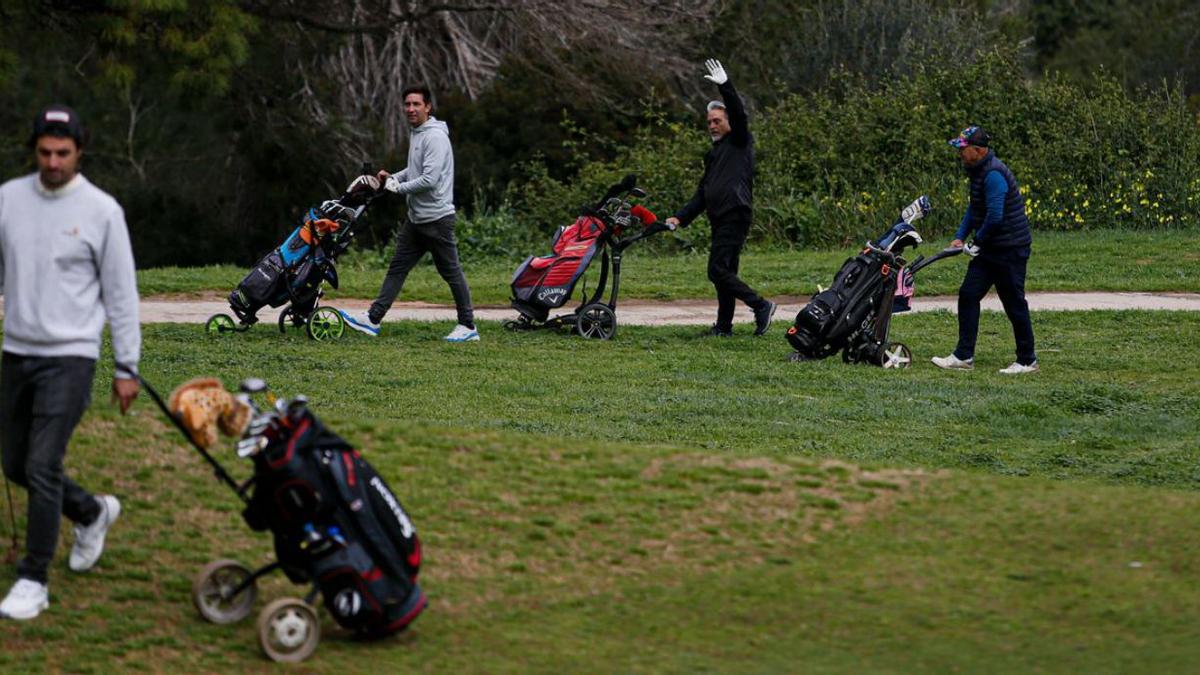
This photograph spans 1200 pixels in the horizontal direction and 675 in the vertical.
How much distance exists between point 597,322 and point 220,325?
2.90 m

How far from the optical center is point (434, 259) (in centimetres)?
1333

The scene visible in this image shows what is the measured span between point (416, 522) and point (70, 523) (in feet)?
4.86

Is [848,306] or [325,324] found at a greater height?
[848,306]

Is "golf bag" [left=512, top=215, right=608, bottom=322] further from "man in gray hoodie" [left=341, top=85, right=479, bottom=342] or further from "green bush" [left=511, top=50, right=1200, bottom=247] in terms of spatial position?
"green bush" [left=511, top=50, right=1200, bottom=247]

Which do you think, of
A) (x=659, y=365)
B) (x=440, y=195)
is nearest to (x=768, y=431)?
(x=659, y=365)

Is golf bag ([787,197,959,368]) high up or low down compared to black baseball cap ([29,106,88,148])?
down

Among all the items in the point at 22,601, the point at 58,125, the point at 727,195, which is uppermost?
the point at 58,125

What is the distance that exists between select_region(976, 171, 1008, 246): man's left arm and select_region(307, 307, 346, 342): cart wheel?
4.79 metres

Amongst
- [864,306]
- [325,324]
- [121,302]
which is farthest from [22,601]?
[864,306]

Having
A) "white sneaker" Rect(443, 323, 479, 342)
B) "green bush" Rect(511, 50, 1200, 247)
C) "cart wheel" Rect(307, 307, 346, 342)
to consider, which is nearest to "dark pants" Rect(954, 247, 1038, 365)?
"white sneaker" Rect(443, 323, 479, 342)

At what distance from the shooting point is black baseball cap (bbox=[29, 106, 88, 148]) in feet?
20.9

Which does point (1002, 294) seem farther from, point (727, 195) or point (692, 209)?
point (692, 209)

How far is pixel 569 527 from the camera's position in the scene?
768 cm

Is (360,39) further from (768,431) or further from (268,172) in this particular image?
(768,431)
